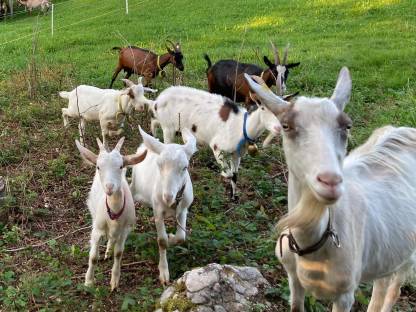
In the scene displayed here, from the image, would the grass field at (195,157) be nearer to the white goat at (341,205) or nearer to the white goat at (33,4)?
the white goat at (341,205)

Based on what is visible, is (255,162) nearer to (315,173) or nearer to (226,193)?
(226,193)

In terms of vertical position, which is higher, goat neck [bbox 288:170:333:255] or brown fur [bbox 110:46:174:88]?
goat neck [bbox 288:170:333:255]

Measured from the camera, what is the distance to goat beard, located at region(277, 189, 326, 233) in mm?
2541

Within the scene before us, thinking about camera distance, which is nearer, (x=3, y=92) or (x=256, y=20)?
(x=3, y=92)

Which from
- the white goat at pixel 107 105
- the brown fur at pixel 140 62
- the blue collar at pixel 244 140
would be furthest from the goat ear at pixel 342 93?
the brown fur at pixel 140 62

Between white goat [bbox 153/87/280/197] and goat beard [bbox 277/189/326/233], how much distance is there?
3080mm

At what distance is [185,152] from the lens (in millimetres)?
4555

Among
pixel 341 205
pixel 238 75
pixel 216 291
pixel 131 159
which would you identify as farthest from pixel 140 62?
pixel 341 205

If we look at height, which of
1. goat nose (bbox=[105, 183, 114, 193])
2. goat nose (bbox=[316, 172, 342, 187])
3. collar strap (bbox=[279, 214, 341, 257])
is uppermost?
goat nose (bbox=[316, 172, 342, 187])

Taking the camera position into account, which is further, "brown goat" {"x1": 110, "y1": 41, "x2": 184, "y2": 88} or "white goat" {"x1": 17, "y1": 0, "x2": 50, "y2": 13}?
"white goat" {"x1": 17, "y1": 0, "x2": 50, "y2": 13}

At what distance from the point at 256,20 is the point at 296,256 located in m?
13.6

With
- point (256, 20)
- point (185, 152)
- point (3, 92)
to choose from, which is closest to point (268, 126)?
point (185, 152)

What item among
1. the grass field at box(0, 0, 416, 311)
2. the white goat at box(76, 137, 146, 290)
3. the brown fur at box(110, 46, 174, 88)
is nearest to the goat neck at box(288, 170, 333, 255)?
the grass field at box(0, 0, 416, 311)

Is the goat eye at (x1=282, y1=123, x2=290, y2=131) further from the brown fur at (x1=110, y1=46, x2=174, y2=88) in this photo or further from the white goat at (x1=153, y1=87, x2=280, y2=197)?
the brown fur at (x1=110, y1=46, x2=174, y2=88)
